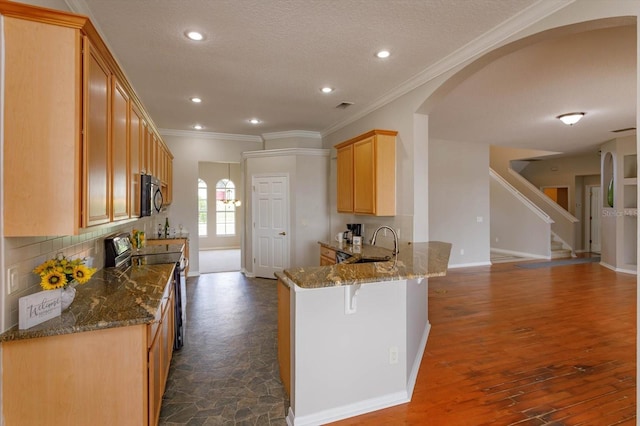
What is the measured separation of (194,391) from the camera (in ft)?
8.48

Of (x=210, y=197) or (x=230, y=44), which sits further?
(x=210, y=197)

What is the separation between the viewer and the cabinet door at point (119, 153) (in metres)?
2.17

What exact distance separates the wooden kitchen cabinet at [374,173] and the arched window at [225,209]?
7381 mm

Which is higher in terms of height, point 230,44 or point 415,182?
point 230,44

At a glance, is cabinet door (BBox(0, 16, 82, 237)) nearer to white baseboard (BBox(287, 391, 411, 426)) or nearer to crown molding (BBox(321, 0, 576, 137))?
white baseboard (BBox(287, 391, 411, 426))

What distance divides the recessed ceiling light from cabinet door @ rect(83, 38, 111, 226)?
100 cm

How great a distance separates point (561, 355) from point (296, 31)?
12.9ft

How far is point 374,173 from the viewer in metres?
4.05

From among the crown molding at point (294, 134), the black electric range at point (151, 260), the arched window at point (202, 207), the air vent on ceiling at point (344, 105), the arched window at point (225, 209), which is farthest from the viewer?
the arched window at point (225, 209)

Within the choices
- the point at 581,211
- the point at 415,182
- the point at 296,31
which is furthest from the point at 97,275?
the point at 581,211

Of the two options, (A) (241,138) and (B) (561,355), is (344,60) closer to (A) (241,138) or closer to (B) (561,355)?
Answer: (B) (561,355)

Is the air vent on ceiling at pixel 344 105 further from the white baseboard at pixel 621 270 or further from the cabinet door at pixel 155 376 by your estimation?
the white baseboard at pixel 621 270

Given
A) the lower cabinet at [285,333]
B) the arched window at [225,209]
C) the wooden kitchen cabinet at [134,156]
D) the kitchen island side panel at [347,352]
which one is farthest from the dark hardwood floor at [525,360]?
the arched window at [225,209]

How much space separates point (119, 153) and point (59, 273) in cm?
94
